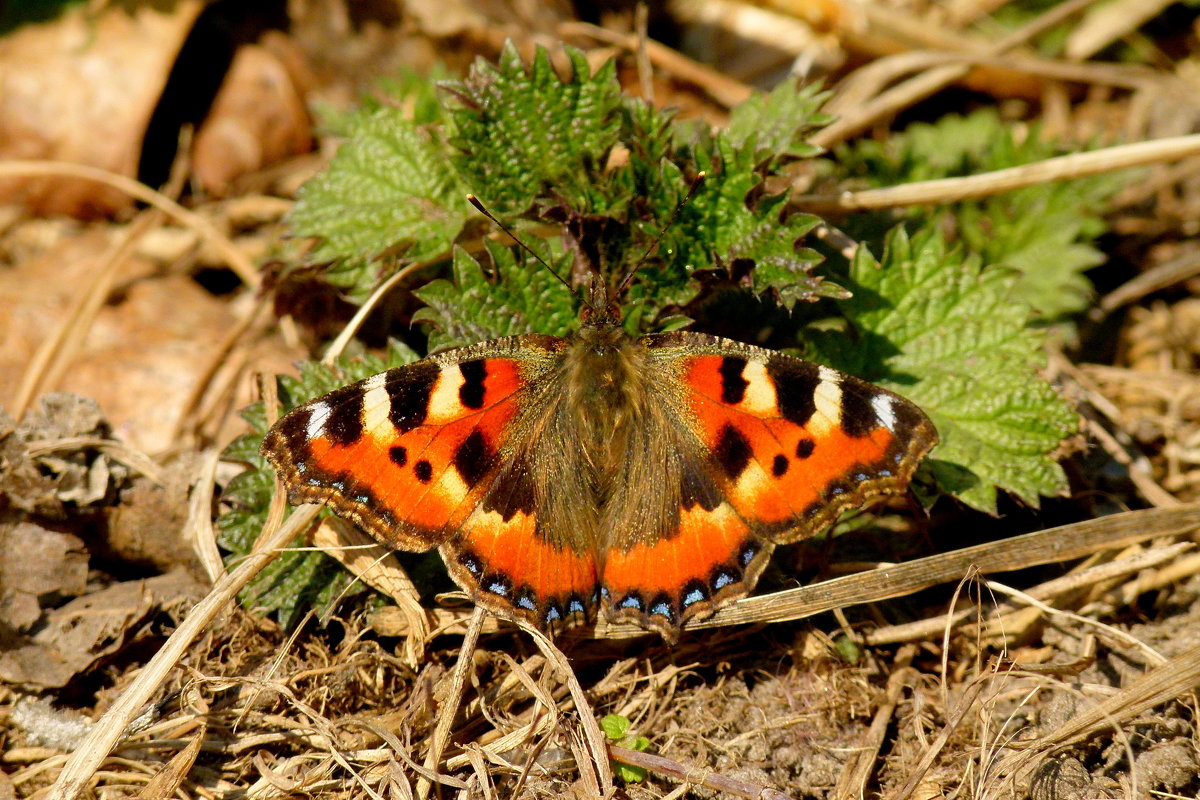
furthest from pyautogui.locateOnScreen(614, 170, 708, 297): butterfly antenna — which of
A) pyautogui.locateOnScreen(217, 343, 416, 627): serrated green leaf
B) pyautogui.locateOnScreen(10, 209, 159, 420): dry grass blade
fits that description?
pyautogui.locateOnScreen(10, 209, 159, 420): dry grass blade

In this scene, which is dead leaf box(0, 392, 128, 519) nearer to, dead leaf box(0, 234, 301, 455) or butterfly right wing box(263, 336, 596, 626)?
dead leaf box(0, 234, 301, 455)

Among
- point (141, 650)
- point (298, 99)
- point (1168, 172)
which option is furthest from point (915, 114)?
point (141, 650)

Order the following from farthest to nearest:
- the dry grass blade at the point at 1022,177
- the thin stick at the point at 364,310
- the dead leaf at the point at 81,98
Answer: the dead leaf at the point at 81,98 < the dry grass blade at the point at 1022,177 < the thin stick at the point at 364,310

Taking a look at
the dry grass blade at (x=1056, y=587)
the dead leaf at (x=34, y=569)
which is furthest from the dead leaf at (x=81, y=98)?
the dry grass blade at (x=1056, y=587)

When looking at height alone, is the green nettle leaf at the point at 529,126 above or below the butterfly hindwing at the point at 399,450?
above

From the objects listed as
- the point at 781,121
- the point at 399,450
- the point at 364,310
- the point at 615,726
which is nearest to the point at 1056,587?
the point at 615,726

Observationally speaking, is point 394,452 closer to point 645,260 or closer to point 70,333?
point 645,260

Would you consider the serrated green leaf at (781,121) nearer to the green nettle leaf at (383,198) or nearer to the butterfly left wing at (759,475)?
the butterfly left wing at (759,475)
